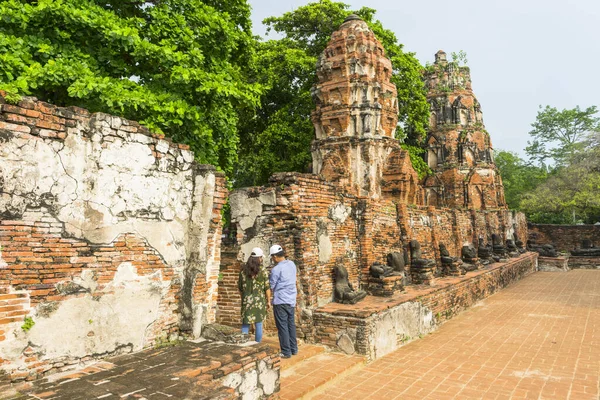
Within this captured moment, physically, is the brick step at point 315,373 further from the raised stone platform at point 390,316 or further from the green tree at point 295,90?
the green tree at point 295,90

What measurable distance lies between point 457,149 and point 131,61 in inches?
909

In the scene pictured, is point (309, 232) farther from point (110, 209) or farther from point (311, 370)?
point (110, 209)

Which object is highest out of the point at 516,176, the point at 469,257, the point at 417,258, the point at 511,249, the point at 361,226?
the point at 516,176

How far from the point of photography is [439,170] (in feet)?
89.7

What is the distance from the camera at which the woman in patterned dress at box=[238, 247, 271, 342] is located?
5812 millimetres

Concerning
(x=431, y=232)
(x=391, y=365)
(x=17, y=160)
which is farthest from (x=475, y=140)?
(x=17, y=160)

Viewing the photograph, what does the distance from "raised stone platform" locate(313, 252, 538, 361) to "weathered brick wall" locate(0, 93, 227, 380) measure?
245cm

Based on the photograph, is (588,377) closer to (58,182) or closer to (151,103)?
(58,182)

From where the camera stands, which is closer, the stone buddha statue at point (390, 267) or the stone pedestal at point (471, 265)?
the stone buddha statue at point (390, 267)

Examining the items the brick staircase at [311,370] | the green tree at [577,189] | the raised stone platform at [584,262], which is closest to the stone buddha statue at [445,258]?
the brick staircase at [311,370]

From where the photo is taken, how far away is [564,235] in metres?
27.6

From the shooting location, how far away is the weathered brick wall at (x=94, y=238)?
3627 mm

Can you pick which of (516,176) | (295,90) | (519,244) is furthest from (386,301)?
(516,176)

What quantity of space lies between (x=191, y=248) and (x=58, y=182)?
172 cm
